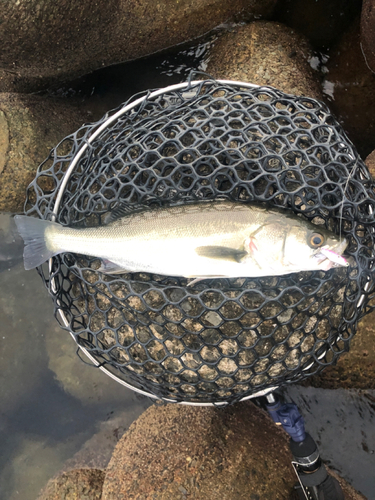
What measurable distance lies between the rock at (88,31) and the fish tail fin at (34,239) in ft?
7.18

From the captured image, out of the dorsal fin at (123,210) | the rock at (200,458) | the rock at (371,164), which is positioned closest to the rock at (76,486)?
the rock at (200,458)

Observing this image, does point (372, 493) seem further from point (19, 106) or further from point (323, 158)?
point (19, 106)

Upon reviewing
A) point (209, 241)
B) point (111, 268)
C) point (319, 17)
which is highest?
point (319, 17)

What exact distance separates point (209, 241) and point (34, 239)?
1.49m

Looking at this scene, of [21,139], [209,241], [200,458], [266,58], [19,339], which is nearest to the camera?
[209,241]

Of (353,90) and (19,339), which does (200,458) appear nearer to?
(19,339)

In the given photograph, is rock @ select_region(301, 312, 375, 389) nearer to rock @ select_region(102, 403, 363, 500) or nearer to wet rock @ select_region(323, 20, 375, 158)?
rock @ select_region(102, 403, 363, 500)

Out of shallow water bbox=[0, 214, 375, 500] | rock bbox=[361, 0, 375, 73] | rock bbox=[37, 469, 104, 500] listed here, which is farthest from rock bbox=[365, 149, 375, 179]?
rock bbox=[37, 469, 104, 500]

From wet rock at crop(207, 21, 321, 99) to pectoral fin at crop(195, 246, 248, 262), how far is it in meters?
2.49

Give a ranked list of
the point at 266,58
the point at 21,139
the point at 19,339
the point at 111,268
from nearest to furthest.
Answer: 1. the point at 111,268
2. the point at 21,139
3. the point at 266,58
4. the point at 19,339

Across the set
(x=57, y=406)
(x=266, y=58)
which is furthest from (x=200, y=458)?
(x=266, y=58)

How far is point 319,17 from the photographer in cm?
459

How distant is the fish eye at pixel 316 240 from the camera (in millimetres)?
2555

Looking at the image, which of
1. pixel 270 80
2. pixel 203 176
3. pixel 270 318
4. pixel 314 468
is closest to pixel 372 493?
pixel 314 468
